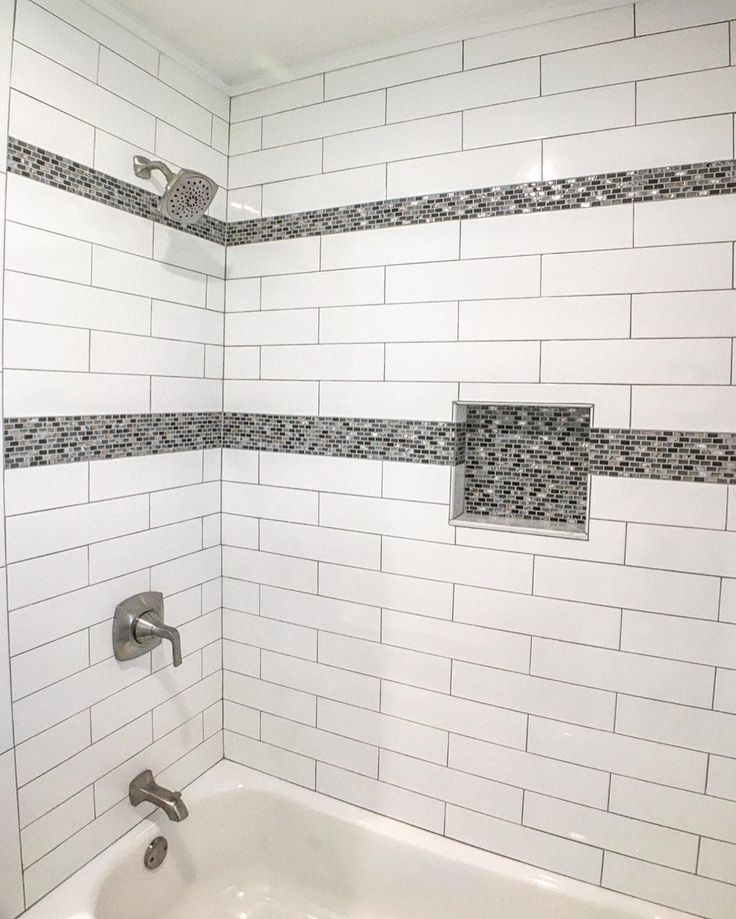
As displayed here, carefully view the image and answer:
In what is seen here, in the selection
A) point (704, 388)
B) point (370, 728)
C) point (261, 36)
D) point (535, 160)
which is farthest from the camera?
point (370, 728)

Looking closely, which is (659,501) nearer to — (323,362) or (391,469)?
(391,469)

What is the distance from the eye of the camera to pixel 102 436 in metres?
1.66

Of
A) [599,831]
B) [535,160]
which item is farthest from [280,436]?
[599,831]

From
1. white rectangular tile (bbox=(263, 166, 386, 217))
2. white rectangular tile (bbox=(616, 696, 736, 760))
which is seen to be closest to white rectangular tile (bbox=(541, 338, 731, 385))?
white rectangular tile (bbox=(263, 166, 386, 217))

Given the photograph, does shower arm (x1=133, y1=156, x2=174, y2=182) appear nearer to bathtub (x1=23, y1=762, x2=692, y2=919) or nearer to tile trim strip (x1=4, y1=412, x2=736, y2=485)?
tile trim strip (x1=4, y1=412, x2=736, y2=485)

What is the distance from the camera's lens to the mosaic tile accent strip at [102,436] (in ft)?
4.78

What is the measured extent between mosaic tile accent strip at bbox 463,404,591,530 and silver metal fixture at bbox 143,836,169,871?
1317 mm

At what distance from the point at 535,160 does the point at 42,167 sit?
120 cm

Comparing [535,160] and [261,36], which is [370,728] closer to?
[535,160]

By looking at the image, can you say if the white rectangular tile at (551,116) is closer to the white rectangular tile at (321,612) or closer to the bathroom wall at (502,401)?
the bathroom wall at (502,401)

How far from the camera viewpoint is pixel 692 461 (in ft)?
4.83

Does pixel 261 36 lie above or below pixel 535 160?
above

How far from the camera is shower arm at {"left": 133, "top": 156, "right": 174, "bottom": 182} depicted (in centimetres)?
165

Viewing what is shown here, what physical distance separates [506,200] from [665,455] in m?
0.77
